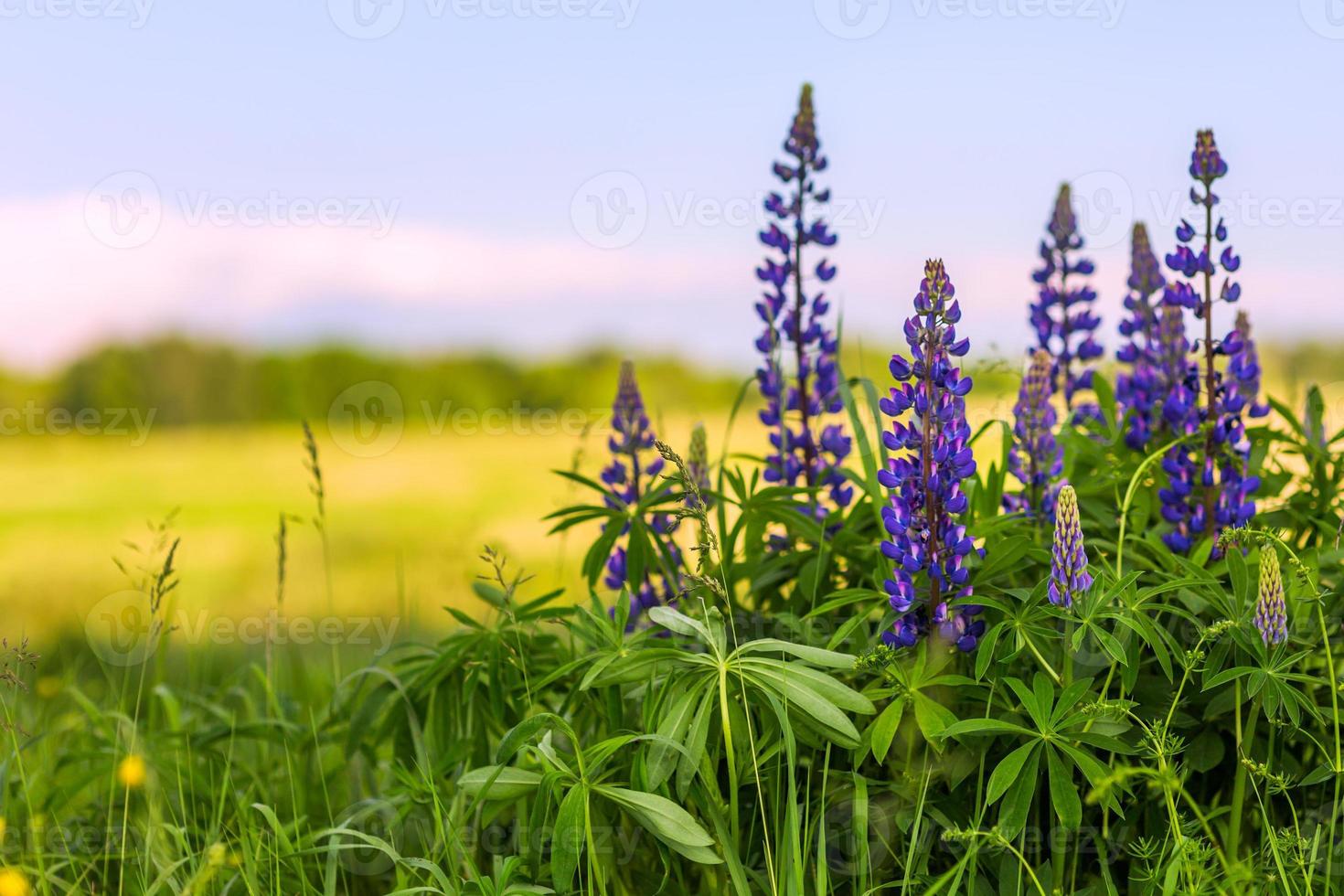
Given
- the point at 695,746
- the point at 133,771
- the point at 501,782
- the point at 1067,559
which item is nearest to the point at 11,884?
the point at 133,771

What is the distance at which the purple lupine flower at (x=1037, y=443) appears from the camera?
3055mm

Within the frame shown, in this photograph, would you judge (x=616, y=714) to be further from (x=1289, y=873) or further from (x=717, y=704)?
(x=1289, y=873)

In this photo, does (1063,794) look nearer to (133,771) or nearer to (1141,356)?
(1141,356)

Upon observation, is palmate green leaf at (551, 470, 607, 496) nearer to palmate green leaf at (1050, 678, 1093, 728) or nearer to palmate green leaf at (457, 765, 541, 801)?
palmate green leaf at (457, 765, 541, 801)

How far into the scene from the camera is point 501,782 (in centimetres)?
255

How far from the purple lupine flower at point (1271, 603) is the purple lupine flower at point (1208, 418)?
28.3 inches

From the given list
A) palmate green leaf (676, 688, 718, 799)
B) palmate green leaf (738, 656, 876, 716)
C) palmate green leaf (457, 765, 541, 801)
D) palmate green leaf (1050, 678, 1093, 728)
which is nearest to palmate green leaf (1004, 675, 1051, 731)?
palmate green leaf (1050, 678, 1093, 728)

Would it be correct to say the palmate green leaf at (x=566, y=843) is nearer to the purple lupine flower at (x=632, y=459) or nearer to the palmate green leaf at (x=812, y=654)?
the palmate green leaf at (x=812, y=654)

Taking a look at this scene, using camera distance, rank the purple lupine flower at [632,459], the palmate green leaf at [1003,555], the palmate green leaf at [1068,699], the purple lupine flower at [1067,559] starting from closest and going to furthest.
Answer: the purple lupine flower at [1067,559] < the palmate green leaf at [1068,699] < the palmate green leaf at [1003,555] < the purple lupine flower at [632,459]

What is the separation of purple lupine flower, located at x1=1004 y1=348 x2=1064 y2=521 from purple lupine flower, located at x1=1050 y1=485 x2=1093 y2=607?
72cm

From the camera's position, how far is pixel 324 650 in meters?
6.68

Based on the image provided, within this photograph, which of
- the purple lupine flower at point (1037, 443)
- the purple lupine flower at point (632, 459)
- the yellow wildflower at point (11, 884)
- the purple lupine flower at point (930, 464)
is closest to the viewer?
the purple lupine flower at point (930, 464)

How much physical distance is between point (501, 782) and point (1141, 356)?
7.94ft

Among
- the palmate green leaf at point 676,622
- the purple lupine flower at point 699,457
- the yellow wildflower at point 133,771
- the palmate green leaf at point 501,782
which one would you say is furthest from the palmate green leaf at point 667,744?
the yellow wildflower at point 133,771
